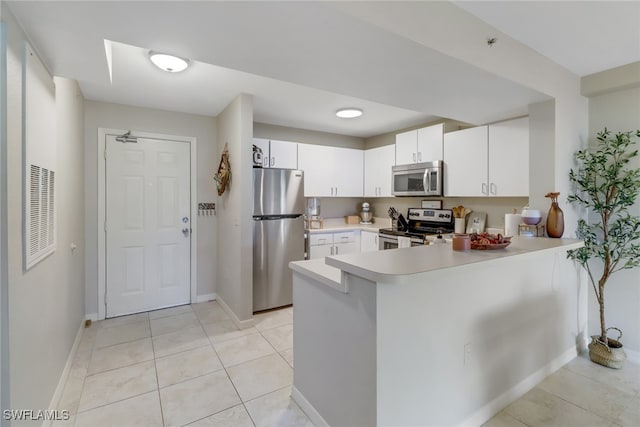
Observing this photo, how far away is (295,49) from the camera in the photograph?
1587mm

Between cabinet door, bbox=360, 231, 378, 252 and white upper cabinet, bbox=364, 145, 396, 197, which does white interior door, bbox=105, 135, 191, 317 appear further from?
white upper cabinet, bbox=364, 145, 396, 197

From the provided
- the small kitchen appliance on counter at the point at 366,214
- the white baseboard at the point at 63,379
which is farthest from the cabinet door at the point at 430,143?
the white baseboard at the point at 63,379

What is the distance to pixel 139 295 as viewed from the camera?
11.4 feet

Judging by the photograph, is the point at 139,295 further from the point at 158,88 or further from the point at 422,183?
the point at 422,183

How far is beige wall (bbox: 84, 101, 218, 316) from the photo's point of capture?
3.20 m

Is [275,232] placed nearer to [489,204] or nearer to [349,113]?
[349,113]

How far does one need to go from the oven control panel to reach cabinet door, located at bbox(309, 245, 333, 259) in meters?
1.26

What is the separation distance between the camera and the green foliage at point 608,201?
7.39 feet

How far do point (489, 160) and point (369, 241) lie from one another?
6.08ft

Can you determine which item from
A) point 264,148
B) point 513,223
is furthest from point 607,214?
point 264,148

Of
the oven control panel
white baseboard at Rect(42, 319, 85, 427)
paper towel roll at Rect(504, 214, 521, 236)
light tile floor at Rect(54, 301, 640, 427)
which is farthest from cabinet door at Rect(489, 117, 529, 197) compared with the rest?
white baseboard at Rect(42, 319, 85, 427)

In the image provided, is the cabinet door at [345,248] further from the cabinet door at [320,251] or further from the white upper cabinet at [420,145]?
the white upper cabinet at [420,145]

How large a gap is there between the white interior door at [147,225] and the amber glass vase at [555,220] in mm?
3667

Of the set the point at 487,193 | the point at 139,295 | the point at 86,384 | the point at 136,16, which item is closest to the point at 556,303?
the point at 487,193
